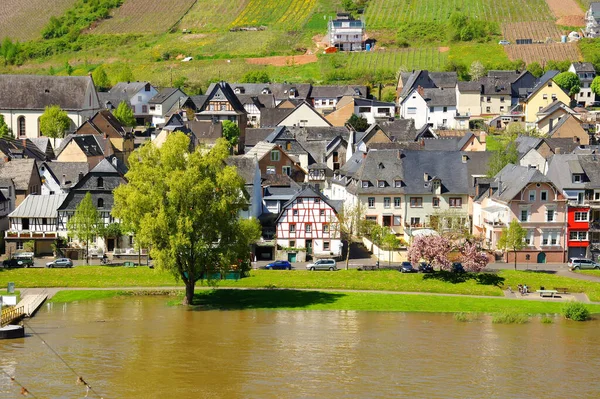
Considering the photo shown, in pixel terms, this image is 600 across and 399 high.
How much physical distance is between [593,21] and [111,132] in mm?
103768

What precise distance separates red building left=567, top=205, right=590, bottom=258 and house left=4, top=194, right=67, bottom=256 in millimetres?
36486

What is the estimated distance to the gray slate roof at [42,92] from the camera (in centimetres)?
12706

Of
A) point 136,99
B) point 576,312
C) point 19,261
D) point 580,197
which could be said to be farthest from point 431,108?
point 576,312

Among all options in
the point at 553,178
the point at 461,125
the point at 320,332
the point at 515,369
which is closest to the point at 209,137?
the point at 461,125

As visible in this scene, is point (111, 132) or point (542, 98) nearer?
point (111, 132)

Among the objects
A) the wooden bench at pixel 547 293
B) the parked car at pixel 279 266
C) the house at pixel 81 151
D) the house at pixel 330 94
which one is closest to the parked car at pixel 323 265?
the parked car at pixel 279 266

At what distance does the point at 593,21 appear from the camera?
185125 millimetres

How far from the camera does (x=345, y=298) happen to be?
210 feet

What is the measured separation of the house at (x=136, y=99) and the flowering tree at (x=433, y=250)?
3081 inches

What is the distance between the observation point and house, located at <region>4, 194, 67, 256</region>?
7712cm

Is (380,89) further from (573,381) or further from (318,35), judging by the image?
(573,381)

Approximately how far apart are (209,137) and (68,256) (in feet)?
128

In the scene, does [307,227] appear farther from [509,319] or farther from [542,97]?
[542,97]

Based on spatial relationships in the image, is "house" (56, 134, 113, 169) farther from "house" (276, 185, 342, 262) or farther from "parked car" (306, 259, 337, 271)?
"parked car" (306, 259, 337, 271)
